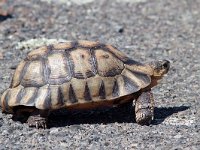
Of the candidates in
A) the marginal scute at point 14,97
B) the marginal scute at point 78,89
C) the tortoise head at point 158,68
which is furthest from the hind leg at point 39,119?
the tortoise head at point 158,68

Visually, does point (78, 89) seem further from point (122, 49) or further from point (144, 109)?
point (122, 49)

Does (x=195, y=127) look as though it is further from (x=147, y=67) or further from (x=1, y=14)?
(x=1, y=14)

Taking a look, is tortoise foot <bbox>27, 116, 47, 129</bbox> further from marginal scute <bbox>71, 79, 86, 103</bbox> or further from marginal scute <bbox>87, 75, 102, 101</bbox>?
marginal scute <bbox>87, 75, 102, 101</bbox>

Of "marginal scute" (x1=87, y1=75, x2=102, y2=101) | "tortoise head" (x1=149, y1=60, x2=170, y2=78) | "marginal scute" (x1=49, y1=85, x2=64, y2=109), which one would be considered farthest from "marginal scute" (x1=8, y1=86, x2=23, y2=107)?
"tortoise head" (x1=149, y1=60, x2=170, y2=78)

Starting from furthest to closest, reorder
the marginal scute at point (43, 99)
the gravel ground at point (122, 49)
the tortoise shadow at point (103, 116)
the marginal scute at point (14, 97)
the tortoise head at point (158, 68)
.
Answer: the tortoise head at point (158, 68) < the tortoise shadow at point (103, 116) < the marginal scute at point (14, 97) < the marginal scute at point (43, 99) < the gravel ground at point (122, 49)

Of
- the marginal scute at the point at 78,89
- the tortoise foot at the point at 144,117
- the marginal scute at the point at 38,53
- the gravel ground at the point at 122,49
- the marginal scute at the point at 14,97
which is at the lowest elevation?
the gravel ground at the point at 122,49

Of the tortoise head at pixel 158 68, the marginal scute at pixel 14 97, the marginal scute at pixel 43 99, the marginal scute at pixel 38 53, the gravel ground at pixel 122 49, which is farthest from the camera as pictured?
the tortoise head at pixel 158 68

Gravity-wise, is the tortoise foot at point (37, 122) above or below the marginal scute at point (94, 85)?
below

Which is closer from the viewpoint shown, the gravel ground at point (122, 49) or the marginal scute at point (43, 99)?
the gravel ground at point (122, 49)

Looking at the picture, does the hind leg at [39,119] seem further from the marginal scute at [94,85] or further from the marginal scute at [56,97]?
the marginal scute at [94,85]

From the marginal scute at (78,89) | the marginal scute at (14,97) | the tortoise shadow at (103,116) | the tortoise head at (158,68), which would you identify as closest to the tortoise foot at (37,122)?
the tortoise shadow at (103,116)
